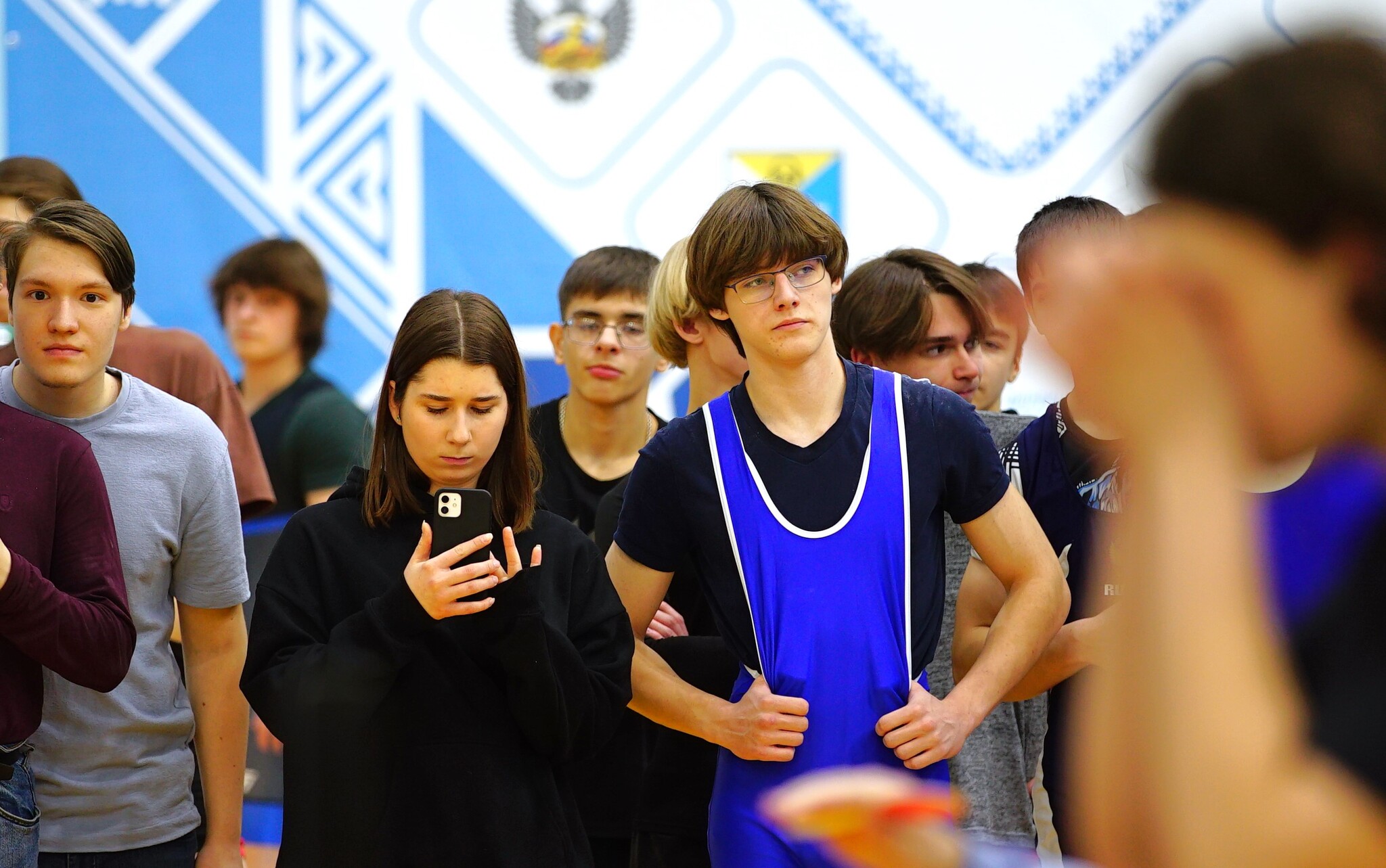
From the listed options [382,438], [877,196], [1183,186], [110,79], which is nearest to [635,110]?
[877,196]

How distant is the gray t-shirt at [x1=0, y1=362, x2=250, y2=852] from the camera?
235cm

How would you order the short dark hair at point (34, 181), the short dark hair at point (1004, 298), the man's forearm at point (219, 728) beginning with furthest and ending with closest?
the short dark hair at point (1004, 298) → the short dark hair at point (34, 181) → the man's forearm at point (219, 728)

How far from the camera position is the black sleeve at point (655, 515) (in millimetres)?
2404

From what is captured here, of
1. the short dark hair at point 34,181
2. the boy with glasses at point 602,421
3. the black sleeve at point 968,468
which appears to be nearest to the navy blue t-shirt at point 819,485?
the black sleeve at point 968,468

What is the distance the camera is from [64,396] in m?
2.50

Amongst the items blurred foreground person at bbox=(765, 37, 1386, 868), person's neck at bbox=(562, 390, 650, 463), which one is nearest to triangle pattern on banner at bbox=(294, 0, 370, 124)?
person's neck at bbox=(562, 390, 650, 463)

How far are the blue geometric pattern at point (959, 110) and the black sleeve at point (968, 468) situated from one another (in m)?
3.04

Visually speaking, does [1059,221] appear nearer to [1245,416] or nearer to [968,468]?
[968,468]

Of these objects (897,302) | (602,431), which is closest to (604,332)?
(602,431)

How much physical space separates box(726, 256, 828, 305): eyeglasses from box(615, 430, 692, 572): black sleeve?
0.30 m

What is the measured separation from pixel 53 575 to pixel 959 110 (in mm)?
3886

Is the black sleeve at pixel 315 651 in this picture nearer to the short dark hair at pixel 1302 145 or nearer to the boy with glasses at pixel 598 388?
the boy with glasses at pixel 598 388

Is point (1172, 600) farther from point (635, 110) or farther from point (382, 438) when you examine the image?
point (635, 110)

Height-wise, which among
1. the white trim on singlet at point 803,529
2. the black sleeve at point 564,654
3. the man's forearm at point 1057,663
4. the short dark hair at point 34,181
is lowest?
the man's forearm at point 1057,663
